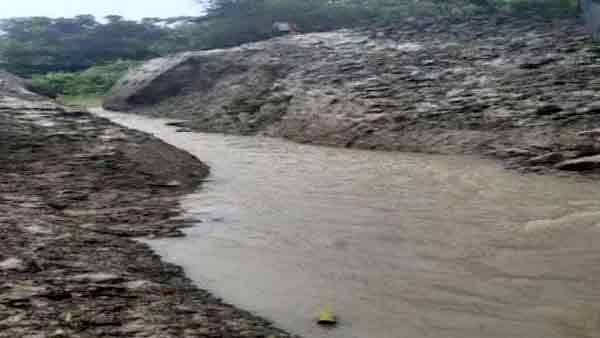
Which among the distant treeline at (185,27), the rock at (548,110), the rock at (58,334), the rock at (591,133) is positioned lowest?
the rock at (58,334)

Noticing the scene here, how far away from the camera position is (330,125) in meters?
7.04

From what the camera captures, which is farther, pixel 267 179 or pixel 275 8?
Result: pixel 275 8

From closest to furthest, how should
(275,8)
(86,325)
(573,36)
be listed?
(86,325)
(573,36)
(275,8)

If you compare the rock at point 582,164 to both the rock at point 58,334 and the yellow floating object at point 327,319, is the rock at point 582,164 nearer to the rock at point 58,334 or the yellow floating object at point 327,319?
the yellow floating object at point 327,319

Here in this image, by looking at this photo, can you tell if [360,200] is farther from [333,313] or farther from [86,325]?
[86,325]

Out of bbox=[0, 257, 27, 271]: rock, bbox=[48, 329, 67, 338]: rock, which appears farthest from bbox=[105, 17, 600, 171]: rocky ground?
bbox=[48, 329, 67, 338]: rock

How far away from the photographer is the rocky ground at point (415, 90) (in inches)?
222

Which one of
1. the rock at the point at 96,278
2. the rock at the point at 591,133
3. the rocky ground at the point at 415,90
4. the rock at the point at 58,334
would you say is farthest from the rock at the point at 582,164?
the rock at the point at 58,334

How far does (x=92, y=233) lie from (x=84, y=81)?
14.0 meters

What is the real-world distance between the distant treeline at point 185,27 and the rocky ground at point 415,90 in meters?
4.88

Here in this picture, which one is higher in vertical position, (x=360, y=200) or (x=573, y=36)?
(x=573, y=36)

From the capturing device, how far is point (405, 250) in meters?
2.75

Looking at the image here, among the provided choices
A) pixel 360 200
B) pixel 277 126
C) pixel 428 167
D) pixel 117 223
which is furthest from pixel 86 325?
pixel 277 126

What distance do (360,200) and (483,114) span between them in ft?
9.13
